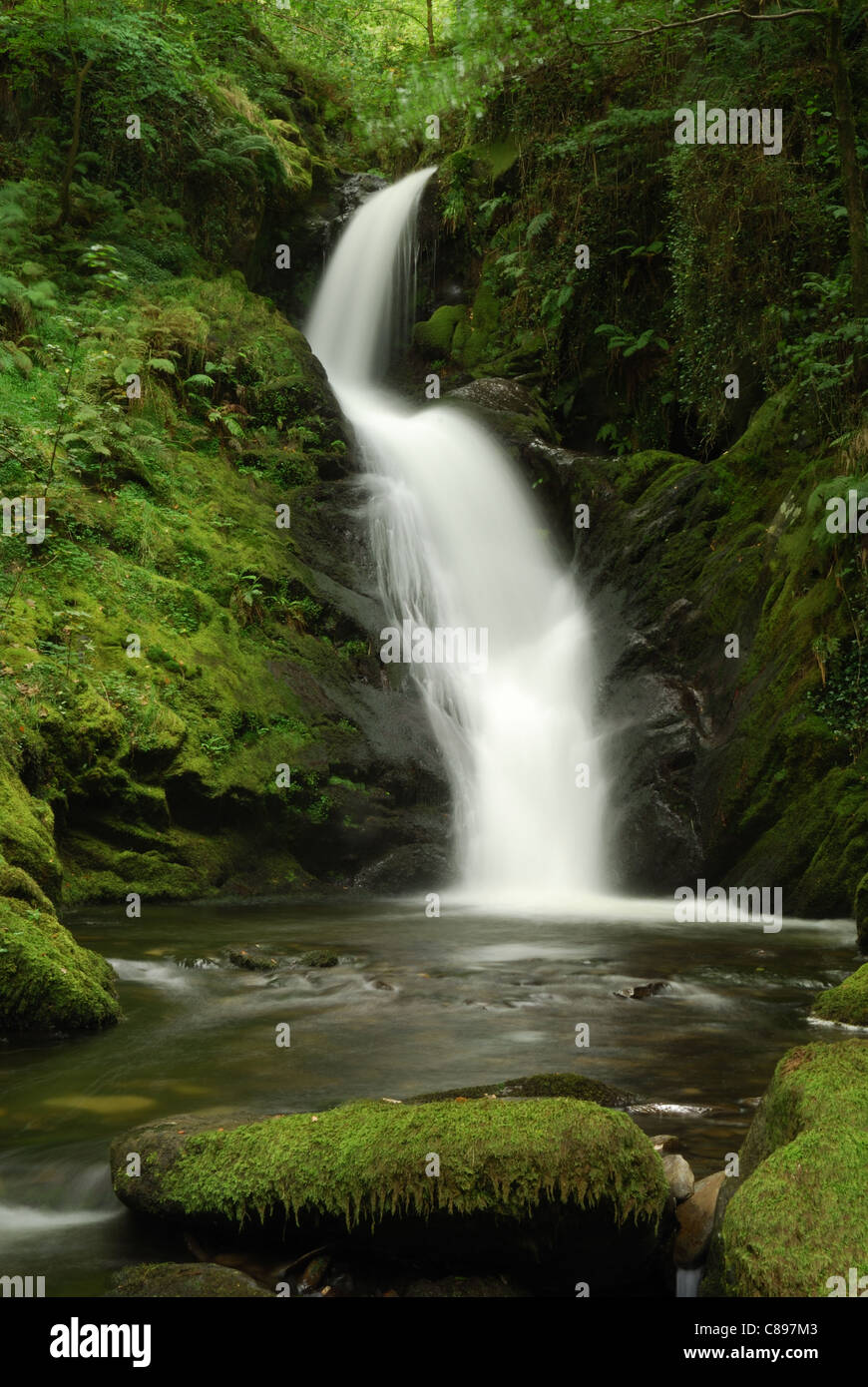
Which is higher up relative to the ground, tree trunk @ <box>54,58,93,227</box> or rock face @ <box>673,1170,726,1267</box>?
tree trunk @ <box>54,58,93,227</box>

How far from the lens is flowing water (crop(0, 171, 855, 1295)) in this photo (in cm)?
418

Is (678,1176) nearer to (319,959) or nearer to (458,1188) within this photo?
(458,1188)

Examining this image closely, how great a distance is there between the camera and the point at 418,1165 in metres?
3.08

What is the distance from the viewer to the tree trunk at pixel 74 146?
1484cm

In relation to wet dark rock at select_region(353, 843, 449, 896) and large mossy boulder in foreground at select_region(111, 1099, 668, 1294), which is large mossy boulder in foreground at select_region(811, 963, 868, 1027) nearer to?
large mossy boulder in foreground at select_region(111, 1099, 668, 1294)

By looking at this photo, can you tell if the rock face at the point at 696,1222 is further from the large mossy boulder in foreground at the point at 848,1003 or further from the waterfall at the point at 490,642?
the waterfall at the point at 490,642

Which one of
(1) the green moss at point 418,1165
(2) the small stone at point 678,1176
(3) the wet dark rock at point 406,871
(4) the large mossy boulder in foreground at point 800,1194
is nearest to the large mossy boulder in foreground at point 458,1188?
(1) the green moss at point 418,1165

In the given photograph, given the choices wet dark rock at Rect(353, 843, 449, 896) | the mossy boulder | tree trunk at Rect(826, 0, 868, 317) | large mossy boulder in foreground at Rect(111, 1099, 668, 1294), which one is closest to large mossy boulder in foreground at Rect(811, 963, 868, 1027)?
large mossy boulder in foreground at Rect(111, 1099, 668, 1294)

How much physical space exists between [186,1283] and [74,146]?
16312mm

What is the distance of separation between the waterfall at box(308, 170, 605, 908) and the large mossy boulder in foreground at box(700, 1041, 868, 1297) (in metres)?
6.76

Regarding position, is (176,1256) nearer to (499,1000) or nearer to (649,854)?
(499,1000)

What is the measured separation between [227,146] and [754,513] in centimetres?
1145

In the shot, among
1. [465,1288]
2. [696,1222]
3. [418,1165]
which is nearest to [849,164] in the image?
[696,1222]

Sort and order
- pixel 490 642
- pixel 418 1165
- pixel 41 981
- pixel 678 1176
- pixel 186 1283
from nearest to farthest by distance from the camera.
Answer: pixel 186 1283, pixel 418 1165, pixel 678 1176, pixel 41 981, pixel 490 642
